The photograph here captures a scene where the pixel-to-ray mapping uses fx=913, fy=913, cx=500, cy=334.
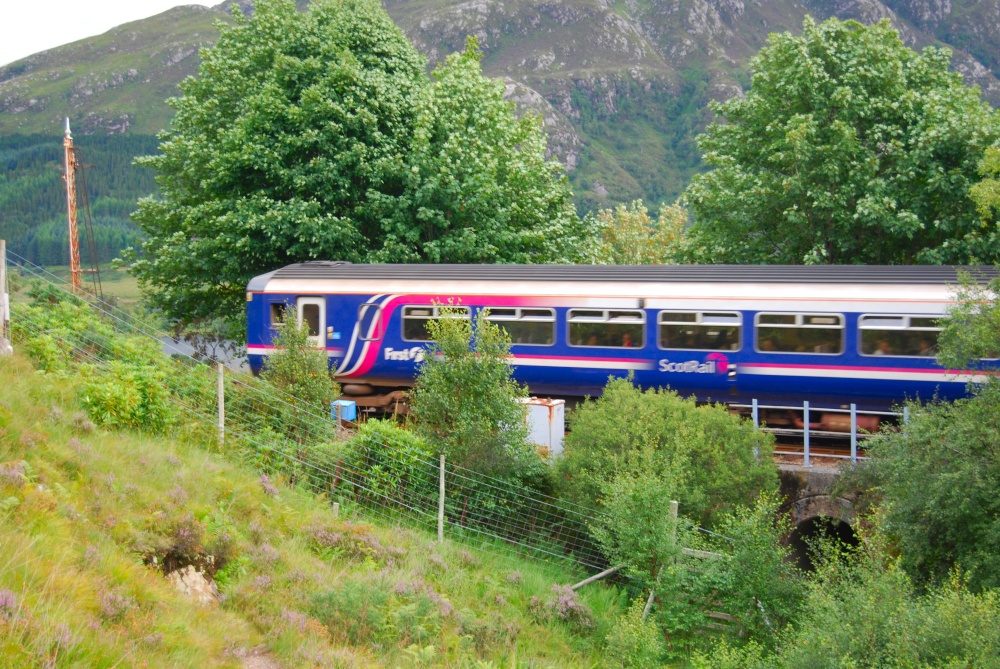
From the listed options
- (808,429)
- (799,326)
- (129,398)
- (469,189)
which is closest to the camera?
(129,398)

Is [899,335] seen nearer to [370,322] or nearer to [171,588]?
[370,322]

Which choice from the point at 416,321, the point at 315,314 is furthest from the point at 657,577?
the point at 315,314

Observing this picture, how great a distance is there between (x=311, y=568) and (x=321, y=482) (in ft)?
10.7

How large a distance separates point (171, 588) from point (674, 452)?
8.80 meters

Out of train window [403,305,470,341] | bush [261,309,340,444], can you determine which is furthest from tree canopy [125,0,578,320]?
bush [261,309,340,444]

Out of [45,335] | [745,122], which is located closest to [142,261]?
[45,335]

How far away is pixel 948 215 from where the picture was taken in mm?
22891

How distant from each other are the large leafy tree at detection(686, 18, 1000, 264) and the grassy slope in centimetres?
1460

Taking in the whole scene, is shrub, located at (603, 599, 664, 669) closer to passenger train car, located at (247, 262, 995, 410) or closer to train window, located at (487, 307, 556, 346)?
passenger train car, located at (247, 262, 995, 410)

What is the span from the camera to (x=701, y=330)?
18.7 m

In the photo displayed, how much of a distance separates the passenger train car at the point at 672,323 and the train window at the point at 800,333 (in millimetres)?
20

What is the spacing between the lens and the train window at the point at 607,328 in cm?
1902

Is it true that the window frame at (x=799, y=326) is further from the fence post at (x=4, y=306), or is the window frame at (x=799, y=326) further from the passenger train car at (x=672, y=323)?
the fence post at (x=4, y=306)

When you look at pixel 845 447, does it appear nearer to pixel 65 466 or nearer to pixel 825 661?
pixel 825 661
